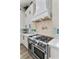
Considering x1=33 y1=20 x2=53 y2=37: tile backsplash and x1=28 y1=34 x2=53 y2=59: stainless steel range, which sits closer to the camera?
x1=28 y1=34 x2=53 y2=59: stainless steel range

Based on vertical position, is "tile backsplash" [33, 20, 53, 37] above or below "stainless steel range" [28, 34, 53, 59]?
above

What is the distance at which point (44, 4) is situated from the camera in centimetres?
273

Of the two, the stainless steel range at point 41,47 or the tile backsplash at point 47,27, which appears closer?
the stainless steel range at point 41,47

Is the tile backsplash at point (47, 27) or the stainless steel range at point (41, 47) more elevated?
the tile backsplash at point (47, 27)

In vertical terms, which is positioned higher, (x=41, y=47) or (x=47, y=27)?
(x=47, y=27)

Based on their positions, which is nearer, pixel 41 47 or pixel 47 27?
pixel 41 47
